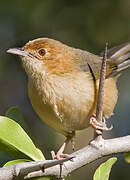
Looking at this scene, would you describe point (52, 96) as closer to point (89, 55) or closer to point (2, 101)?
point (89, 55)

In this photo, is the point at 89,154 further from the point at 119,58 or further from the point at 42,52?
the point at 119,58

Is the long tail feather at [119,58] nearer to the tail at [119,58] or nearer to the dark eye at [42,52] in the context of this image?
the tail at [119,58]

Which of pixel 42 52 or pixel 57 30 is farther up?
pixel 57 30

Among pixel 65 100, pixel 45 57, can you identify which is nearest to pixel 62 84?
pixel 65 100

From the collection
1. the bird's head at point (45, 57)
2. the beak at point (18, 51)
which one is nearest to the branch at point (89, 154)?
the bird's head at point (45, 57)

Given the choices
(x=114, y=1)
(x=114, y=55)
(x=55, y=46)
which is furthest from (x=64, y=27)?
(x=55, y=46)

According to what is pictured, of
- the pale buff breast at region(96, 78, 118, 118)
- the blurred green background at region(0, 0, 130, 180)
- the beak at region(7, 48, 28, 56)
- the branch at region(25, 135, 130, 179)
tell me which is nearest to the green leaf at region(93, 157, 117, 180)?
the branch at region(25, 135, 130, 179)
